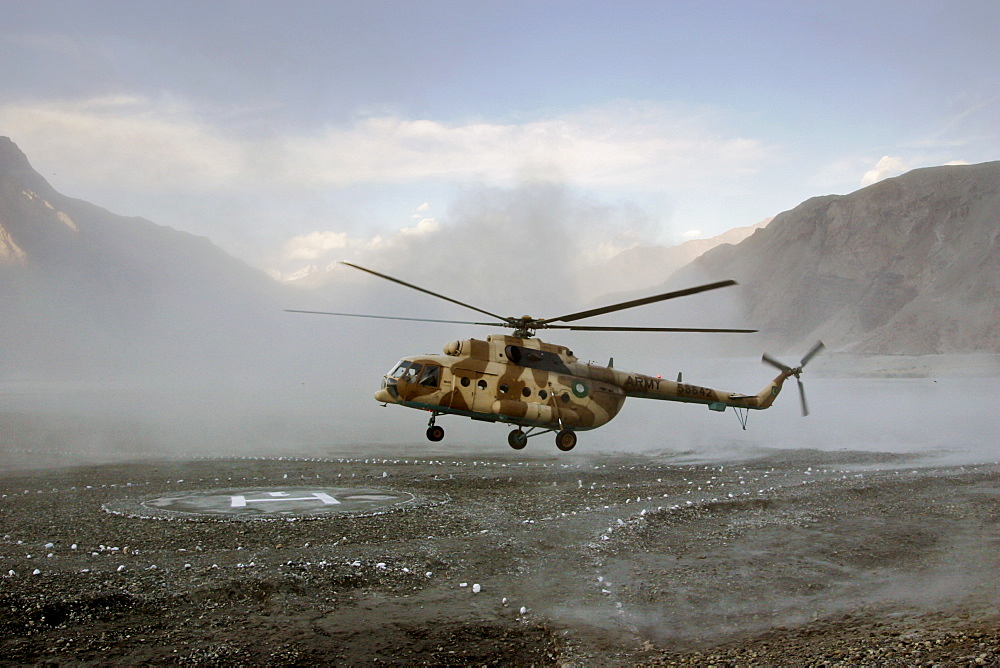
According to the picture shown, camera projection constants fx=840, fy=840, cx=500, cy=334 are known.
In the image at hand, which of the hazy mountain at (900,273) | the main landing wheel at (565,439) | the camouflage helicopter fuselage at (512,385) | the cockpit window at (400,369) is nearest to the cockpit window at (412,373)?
the camouflage helicopter fuselage at (512,385)

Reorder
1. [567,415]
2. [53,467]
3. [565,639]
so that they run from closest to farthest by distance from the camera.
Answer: [565,639], [567,415], [53,467]

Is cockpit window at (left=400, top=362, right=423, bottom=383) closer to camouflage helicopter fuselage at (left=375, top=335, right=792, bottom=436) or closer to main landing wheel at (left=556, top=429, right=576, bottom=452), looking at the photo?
camouflage helicopter fuselage at (left=375, top=335, right=792, bottom=436)

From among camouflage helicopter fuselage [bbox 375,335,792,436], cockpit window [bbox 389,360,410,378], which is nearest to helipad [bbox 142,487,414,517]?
camouflage helicopter fuselage [bbox 375,335,792,436]

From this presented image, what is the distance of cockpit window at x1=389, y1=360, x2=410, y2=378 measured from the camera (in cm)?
2622

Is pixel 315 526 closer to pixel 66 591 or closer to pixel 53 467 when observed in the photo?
pixel 66 591

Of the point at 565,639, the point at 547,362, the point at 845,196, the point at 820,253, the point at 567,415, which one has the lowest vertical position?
the point at 565,639

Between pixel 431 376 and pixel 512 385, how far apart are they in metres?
2.64

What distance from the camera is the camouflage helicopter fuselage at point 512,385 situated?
26250mm

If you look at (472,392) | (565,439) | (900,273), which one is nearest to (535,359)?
(472,392)

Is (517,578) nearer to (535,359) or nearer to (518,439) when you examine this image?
(518,439)

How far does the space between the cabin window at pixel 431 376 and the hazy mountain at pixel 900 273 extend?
14525cm

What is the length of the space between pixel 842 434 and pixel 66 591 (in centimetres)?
4400

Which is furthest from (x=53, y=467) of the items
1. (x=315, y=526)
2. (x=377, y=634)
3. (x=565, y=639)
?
(x=565, y=639)

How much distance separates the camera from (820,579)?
54.2ft
